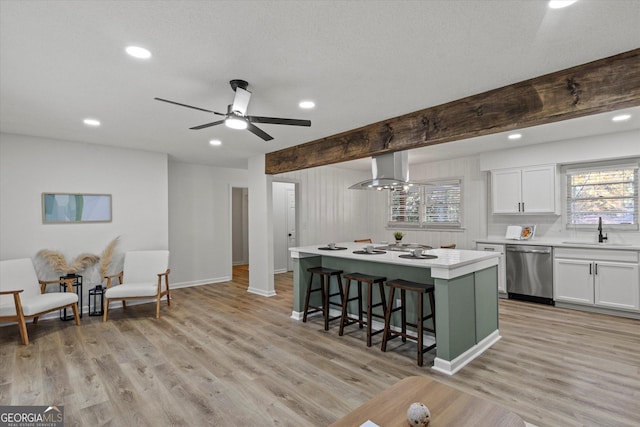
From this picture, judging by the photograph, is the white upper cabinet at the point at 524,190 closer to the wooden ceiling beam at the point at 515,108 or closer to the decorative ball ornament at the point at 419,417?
the wooden ceiling beam at the point at 515,108

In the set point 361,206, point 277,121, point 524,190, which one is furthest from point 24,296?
point 524,190

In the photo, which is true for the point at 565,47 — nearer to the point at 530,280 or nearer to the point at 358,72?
the point at 358,72

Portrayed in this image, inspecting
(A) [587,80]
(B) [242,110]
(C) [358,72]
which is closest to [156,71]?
(B) [242,110]

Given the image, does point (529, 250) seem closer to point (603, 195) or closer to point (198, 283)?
point (603, 195)

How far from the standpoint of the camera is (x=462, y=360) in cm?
298

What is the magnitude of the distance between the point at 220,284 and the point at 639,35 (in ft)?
21.5

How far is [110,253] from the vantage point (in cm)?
485

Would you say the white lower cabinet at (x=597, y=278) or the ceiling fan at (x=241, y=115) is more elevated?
the ceiling fan at (x=241, y=115)

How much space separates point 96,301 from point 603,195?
765 centimetres

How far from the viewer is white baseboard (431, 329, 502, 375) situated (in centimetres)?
284

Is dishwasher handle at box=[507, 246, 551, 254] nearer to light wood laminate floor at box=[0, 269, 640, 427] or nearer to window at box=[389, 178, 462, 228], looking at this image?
light wood laminate floor at box=[0, 269, 640, 427]

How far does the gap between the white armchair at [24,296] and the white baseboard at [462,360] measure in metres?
4.24

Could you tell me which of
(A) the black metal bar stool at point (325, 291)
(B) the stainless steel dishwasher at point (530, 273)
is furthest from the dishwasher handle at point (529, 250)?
(A) the black metal bar stool at point (325, 291)

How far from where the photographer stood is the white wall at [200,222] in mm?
6309
